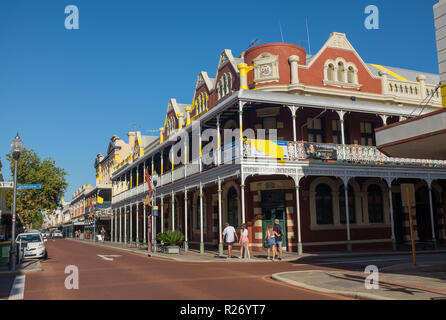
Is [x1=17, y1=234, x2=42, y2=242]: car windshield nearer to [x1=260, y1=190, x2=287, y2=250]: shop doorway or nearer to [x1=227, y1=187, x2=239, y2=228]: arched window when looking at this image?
[x1=227, y1=187, x2=239, y2=228]: arched window

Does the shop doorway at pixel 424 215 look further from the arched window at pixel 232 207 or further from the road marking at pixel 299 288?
the road marking at pixel 299 288

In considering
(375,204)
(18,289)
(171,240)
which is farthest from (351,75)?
(18,289)

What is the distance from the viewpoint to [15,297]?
933 cm

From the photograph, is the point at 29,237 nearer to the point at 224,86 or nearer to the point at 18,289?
the point at 18,289

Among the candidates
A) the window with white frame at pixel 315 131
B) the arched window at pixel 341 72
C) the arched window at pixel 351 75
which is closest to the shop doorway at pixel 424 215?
the window with white frame at pixel 315 131

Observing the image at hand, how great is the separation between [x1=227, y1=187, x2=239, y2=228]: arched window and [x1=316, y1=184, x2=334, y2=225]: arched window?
455cm

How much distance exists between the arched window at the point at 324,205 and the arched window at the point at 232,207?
14.9ft

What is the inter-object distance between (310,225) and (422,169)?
6.81 metres

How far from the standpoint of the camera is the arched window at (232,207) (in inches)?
959
